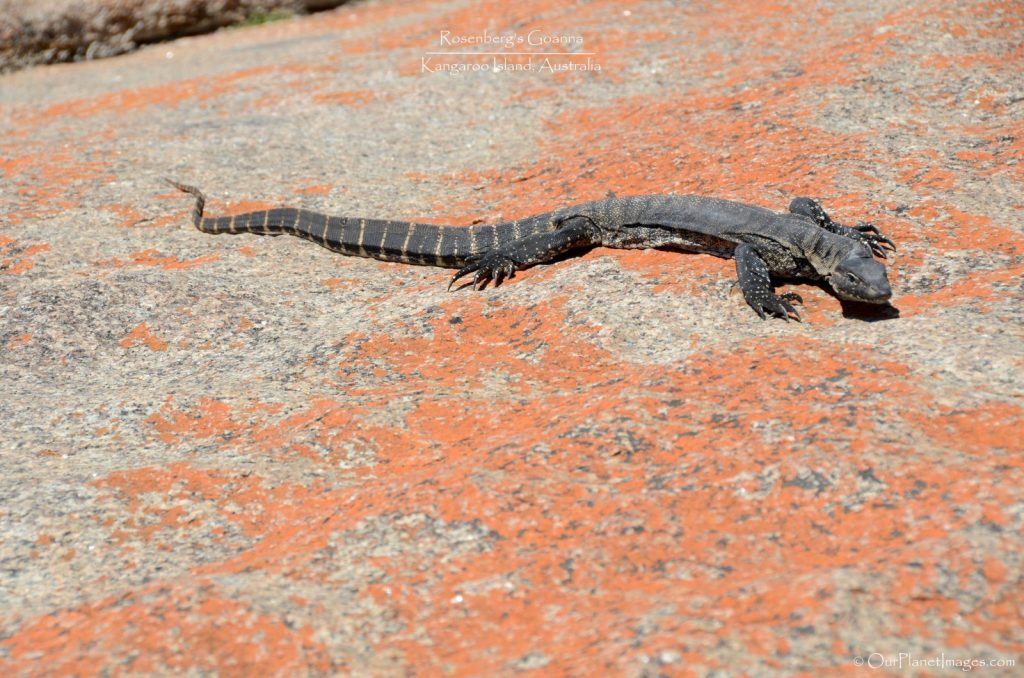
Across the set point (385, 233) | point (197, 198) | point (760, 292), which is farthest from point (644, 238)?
point (197, 198)

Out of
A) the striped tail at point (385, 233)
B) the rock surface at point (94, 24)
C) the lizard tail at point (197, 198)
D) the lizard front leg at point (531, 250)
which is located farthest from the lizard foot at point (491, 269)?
the rock surface at point (94, 24)

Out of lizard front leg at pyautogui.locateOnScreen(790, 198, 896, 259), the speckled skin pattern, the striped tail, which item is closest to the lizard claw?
the striped tail

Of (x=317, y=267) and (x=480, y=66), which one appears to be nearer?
(x=317, y=267)

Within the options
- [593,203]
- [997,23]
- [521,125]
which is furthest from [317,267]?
A: [997,23]

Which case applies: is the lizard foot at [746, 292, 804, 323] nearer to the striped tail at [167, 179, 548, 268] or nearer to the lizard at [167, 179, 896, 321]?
the lizard at [167, 179, 896, 321]

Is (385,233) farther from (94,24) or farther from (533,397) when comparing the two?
(94,24)

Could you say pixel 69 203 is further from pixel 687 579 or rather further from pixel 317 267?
pixel 687 579
